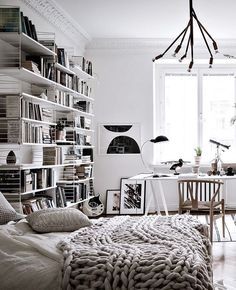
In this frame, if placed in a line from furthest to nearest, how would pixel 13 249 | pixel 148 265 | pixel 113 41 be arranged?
pixel 113 41, pixel 13 249, pixel 148 265

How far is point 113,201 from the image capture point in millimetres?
8039

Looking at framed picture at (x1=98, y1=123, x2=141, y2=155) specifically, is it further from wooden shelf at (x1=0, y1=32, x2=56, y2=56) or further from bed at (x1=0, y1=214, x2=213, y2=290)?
bed at (x1=0, y1=214, x2=213, y2=290)

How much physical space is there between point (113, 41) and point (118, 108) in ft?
3.73

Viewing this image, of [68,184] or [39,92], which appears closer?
[39,92]

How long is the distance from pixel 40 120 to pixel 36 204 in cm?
90

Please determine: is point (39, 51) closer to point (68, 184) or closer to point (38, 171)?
point (38, 171)

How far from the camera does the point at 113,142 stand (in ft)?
26.8

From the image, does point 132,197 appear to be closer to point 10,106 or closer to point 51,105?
point 51,105

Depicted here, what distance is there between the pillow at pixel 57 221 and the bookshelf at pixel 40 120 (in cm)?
141

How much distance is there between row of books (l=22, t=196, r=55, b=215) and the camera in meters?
A: 4.79

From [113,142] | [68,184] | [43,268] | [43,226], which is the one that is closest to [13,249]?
[43,268]

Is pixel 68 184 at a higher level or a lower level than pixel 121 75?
lower

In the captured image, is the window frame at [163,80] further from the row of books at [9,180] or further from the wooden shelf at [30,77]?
the row of books at [9,180]

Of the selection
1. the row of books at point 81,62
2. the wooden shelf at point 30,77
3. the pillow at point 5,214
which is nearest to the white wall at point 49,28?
the row of books at point 81,62
